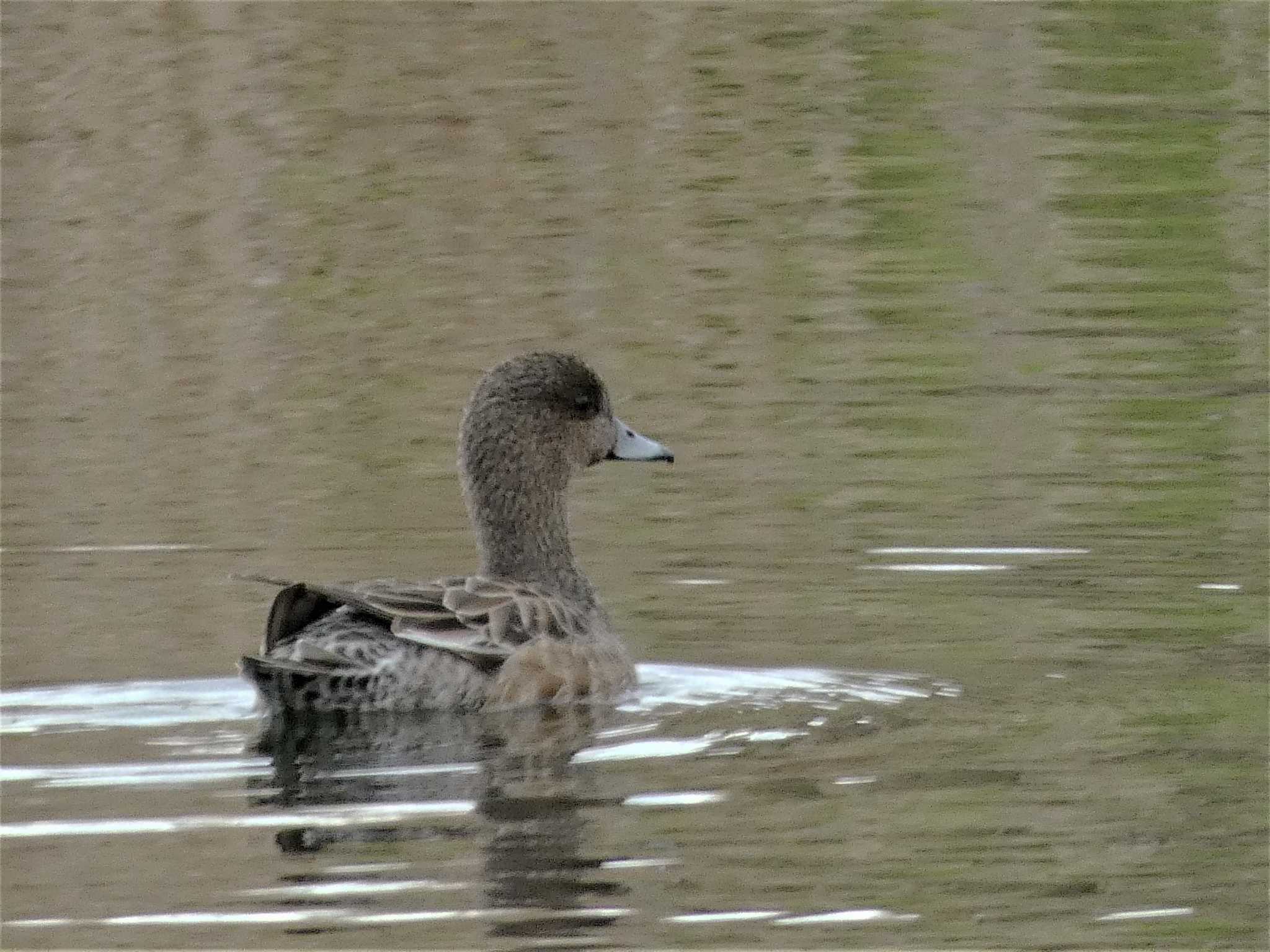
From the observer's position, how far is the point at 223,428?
1211 centimetres

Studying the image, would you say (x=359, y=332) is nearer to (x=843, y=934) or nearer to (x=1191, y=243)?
(x=1191, y=243)

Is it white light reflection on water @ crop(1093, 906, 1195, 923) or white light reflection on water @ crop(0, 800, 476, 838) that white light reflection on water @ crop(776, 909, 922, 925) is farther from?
white light reflection on water @ crop(0, 800, 476, 838)

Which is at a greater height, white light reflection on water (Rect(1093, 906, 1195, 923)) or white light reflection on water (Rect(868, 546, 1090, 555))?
white light reflection on water (Rect(1093, 906, 1195, 923))

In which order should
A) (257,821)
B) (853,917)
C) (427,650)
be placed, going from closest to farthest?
(853,917) < (257,821) < (427,650)

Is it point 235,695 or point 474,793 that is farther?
point 235,695

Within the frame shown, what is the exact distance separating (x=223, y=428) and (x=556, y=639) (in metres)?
4.00

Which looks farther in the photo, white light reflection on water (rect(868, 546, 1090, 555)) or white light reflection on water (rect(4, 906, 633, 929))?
white light reflection on water (rect(868, 546, 1090, 555))

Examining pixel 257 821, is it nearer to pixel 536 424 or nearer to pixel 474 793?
pixel 474 793

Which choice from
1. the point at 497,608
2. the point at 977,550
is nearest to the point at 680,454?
the point at 977,550

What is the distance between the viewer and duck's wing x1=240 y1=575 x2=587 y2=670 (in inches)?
317

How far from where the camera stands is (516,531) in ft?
30.3

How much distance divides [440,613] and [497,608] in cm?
24

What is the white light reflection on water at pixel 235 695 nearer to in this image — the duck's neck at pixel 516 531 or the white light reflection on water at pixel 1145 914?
the duck's neck at pixel 516 531

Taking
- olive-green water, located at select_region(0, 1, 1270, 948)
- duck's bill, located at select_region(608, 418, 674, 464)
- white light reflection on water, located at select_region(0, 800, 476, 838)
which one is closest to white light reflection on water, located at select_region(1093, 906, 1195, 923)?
olive-green water, located at select_region(0, 1, 1270, 948)
